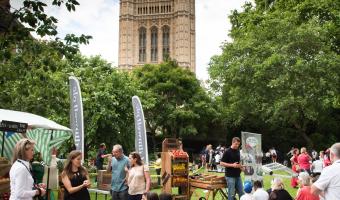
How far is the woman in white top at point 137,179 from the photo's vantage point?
26.0 ft

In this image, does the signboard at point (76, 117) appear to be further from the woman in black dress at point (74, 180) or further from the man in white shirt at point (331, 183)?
the man in white shirt at point (331, 183)

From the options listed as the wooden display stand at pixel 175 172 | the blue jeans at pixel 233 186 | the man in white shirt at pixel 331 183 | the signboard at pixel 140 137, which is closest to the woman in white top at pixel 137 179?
the wooden display stand at pixel 175 172

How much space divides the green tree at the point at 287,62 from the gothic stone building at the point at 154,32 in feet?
206

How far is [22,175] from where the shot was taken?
535 centimetres

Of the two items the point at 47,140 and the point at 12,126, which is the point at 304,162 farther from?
the point at 12,126

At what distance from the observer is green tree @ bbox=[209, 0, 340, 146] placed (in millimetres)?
26078

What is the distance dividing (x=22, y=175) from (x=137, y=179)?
2.91 meters

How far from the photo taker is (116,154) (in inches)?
323

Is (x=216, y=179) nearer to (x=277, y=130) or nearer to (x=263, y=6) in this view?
(x=263, y=6)

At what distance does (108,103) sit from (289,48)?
11581mm

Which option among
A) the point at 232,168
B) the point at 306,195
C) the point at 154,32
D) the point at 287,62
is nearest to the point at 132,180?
the point at 232,168

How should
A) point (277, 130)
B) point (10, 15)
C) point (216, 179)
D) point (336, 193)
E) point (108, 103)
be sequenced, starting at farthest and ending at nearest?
point (277, 130) → point (108, 103) → point (216, 179) → point (10, 15) → point (336, 193)

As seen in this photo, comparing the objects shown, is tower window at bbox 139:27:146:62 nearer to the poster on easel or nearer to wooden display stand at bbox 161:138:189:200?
the poster on easel

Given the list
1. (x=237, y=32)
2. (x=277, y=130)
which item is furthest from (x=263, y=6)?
(x=277, y=130)
